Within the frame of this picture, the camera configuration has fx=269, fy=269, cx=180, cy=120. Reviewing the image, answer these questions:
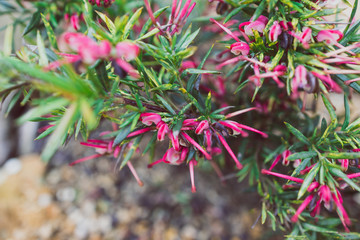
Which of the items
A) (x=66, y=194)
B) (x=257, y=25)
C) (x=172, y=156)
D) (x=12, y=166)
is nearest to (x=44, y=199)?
(x=66, y=194)

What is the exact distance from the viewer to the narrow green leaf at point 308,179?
0.52 metres

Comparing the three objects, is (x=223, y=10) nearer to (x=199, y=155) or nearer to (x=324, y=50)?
(x=324, y=50)

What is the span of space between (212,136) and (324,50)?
0.97 feet

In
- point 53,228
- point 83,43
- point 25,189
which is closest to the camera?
point 83,43

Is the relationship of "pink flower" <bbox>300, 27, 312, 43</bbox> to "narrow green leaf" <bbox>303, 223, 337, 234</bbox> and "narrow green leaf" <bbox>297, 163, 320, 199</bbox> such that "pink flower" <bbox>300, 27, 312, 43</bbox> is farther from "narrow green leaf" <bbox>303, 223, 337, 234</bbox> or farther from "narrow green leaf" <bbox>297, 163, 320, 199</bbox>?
"narrow green leaf" <bbox>303, 223, 337, 234</bbox>

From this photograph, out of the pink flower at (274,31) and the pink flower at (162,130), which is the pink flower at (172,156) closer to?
the pink flower at (162,130)

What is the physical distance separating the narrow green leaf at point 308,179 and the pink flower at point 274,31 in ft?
0.88

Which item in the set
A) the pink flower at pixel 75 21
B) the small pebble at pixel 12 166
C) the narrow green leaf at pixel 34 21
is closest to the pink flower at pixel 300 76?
the pink flower at pixel 75 21

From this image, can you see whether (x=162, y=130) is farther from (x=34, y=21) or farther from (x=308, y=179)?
(x=34, y=21)

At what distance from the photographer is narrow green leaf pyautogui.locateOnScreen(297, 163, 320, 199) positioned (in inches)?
20.3

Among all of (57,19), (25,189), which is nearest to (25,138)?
(25,189)

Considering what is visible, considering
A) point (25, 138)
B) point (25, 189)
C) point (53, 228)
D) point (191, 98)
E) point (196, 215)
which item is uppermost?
point (191, 98)

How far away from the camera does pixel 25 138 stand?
1652 millimetres

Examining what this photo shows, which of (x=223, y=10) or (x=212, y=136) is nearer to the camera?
(x=212, y=136)
